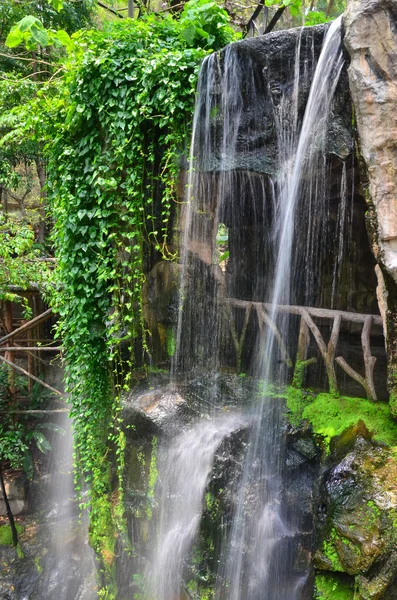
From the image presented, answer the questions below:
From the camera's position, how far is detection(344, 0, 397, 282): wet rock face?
13.8ft

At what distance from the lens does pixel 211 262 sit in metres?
7.36

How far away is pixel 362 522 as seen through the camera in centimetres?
403

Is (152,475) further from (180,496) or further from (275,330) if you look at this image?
(275,330)

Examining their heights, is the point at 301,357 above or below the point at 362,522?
above

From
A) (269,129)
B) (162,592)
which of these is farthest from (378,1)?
(162,592)

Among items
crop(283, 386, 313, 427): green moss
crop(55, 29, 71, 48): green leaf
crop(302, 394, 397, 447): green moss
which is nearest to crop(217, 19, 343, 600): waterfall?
crop(283, 386, 313, 427): green moss

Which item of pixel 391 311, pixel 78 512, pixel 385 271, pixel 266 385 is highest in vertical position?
pixel 385 271

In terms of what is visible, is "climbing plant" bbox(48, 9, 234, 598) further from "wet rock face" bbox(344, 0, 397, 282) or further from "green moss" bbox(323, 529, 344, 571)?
"green moss" bbox(323, 529, 344, 571)

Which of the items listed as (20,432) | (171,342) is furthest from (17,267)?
(20,432)

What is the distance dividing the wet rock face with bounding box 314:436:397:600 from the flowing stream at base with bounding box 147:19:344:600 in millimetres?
808

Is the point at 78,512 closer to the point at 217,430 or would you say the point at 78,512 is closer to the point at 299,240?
the point at 217,430

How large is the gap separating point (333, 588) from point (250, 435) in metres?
1.80

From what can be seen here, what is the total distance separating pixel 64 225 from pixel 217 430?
3.43 metres

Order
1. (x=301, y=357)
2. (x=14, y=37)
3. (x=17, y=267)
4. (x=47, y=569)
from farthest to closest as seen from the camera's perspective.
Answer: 1. (x=47, y=569)
2. (x=17, y=267)
3. (x=301, y=357)
4. (x=14, y=37)
